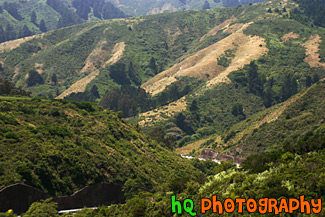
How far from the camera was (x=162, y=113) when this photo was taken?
130 m

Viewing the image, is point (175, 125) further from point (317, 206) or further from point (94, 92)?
point (317, 206)

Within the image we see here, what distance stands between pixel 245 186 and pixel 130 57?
547 feet

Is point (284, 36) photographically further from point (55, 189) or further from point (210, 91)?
point (55, 189)

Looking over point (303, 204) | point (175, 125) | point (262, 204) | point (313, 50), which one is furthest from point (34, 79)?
point (303, 204)

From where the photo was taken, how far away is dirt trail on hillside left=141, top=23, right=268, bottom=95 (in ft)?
488

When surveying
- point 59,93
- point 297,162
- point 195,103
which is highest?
point 59,93

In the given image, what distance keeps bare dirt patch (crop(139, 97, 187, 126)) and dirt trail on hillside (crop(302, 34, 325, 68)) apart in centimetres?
4736

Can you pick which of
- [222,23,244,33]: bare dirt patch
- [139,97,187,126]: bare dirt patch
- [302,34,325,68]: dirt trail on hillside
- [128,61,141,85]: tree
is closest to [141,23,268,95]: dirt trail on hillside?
[222,23,244,33]: bare dirt patch

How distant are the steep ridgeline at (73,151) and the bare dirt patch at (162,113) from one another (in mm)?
53328

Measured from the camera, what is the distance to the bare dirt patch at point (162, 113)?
411 feet

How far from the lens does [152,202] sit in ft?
120

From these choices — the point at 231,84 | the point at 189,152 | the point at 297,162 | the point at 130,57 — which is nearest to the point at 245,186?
the point at 297,162

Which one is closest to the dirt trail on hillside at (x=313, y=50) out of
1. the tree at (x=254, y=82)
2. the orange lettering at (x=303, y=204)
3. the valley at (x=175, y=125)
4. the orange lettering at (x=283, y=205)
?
the valley at (x=175, y=125)

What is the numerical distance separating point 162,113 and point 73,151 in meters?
81.5
